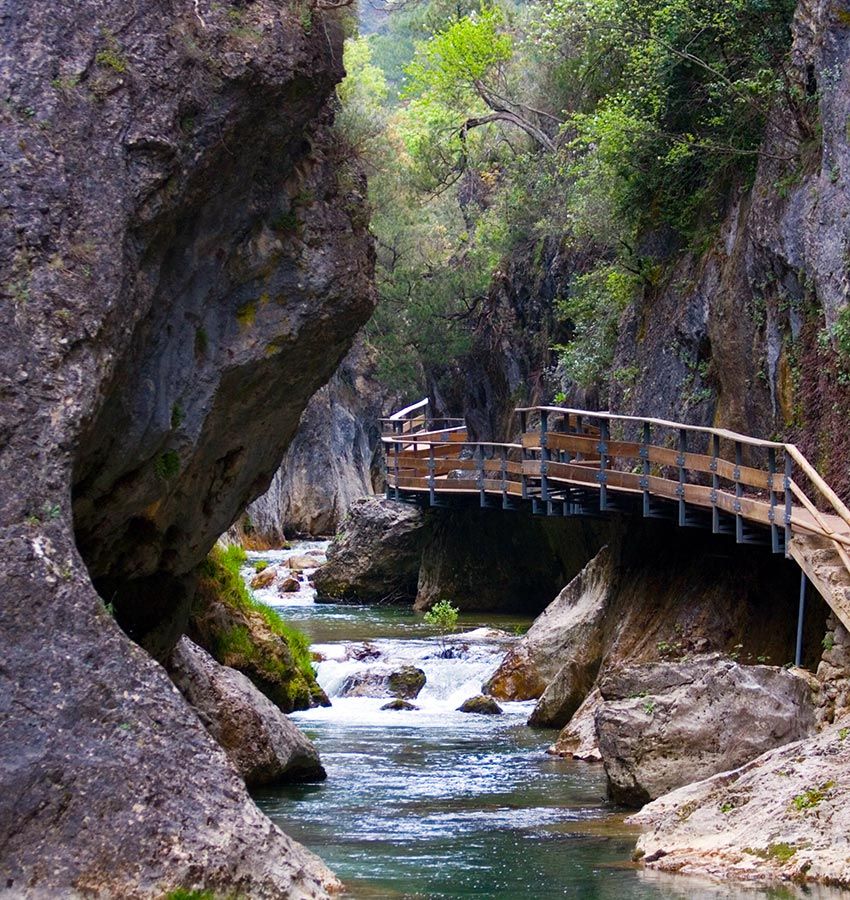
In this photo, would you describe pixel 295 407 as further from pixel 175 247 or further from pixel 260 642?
pixel 260 642

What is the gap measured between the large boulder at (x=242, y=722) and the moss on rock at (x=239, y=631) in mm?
2033

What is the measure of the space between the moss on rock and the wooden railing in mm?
5026

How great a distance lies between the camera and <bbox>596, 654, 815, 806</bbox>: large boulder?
13.2 m

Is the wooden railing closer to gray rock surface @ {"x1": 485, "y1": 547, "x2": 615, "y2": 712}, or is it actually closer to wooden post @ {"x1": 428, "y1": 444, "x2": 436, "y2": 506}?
gray rock surface @ {"x1": 485, "y1": 547, "x2": 615, "y2": 712}

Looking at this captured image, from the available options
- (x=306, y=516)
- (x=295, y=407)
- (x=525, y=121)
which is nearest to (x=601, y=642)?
(x=295, y=407)

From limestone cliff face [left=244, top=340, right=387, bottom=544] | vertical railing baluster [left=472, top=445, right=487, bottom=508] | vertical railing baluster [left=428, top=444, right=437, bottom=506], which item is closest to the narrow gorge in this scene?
vertical railing baluster [left=472, top=445, right=487, bottom=508]

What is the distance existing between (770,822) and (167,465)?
17.8ft

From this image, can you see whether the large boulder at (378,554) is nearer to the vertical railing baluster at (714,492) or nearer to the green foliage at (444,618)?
the green foliage at (444,618)

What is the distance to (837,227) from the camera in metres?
17.5

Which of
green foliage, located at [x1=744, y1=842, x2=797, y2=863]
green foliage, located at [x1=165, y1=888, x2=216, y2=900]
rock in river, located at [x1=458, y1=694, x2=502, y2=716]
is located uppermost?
green foliage, located at [x1=165, y1=888, x2=216, y2=900]

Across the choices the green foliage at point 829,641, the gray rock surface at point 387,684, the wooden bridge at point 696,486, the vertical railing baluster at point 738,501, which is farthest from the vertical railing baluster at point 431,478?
the green foliage at point 829,641

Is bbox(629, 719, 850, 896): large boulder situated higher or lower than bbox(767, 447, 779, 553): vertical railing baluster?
lower

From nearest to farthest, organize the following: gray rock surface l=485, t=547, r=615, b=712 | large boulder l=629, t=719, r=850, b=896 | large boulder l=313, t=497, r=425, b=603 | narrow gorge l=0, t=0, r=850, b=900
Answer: narrow gorge l=0, t=0, r=850, b=900 → large boulder l=629, t=719, r=850, b=896 → gray rock surface l=485, t=547, r=615, b=712 → large boulder l=313, t=497, r=425, b=603

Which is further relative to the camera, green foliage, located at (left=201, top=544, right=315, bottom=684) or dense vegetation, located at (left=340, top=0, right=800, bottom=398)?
dense vegetation, located at (left=340, top=0, right=800, bottom=398)
